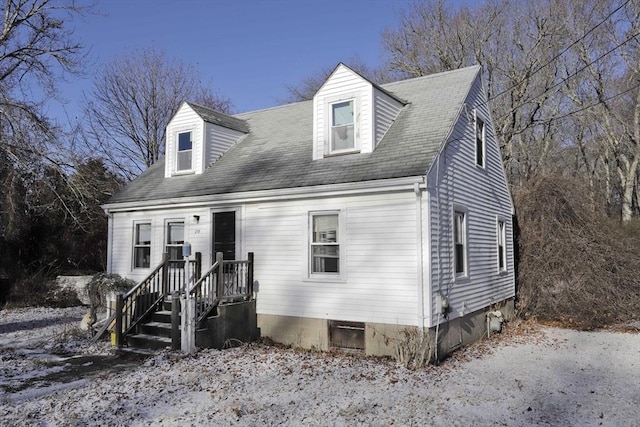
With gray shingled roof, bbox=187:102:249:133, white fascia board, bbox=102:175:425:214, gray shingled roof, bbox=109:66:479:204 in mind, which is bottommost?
white fascia board, bbox=102:175:425:214

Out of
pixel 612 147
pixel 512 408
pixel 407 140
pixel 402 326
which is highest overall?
pixel 612 147

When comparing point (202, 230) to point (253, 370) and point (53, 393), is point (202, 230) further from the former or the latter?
point (53, 393)

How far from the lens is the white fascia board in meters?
8.91

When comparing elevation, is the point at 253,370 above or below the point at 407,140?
below

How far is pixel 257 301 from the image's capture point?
35.8 feet

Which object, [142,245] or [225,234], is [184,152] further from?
[225,234]

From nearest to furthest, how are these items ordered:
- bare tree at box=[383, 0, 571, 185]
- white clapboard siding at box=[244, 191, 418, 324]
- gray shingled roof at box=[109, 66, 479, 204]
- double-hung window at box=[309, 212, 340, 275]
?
white clapboard siding at box=[244, 191, 418, 324] < gray shingled roof at box=[109, 66, 479, 204] < double-hung window at box=[309, 212, 340, 275] < bare tree at box=[383, 0, 571, 185]

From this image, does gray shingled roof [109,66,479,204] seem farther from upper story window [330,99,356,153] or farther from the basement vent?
the basement vent

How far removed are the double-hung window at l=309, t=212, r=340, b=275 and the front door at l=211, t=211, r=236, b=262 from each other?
2374 millimetres

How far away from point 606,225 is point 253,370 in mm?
12197

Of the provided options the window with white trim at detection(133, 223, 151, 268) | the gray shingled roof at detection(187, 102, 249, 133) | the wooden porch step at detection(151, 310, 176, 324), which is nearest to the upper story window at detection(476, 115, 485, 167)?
the gray shingled roof at detection(187, 102, 249, 133)

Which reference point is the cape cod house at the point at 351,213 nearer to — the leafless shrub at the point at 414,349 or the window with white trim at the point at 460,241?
the window with white trim at the point at 460,241

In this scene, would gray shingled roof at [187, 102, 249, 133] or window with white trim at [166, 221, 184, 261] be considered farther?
gray shingled roof at [187, 102, 249, 133]

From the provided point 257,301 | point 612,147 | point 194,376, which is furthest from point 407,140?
point 612,147
